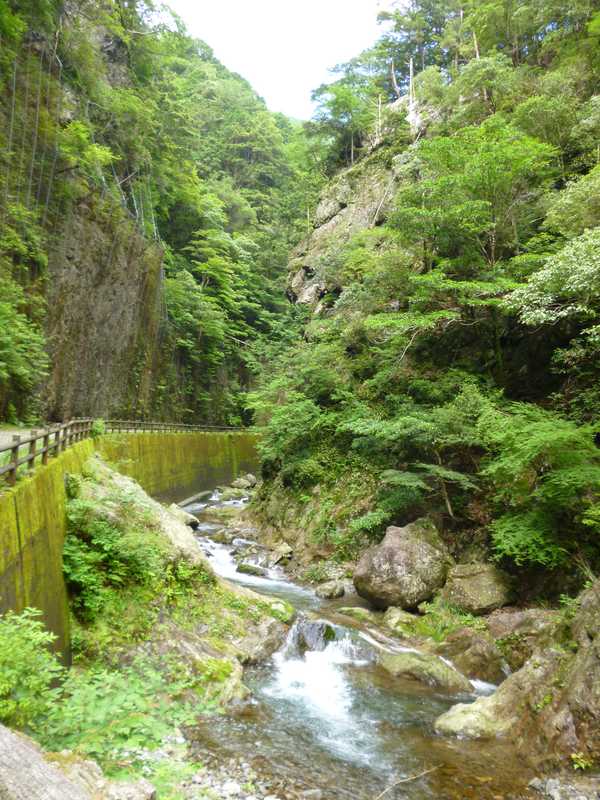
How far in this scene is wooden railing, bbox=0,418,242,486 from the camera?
605cm

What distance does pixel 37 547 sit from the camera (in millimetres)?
6359

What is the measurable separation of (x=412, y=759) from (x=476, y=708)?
1411 millimetres

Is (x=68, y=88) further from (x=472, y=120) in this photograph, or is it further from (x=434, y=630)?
(x=434, y=630)

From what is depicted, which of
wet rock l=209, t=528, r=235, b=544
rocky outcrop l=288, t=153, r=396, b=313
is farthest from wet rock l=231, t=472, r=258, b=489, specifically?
wet rock l=209, t=528, r=235, b=544

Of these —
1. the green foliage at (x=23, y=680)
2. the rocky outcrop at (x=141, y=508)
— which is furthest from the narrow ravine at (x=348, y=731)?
the green foliage at (x=23, y=680)

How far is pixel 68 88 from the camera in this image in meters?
20.7

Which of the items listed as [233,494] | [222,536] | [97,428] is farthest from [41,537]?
[233,494]

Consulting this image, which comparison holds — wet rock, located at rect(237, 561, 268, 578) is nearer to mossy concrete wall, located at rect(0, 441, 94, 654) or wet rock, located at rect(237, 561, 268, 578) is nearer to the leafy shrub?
the leafy shrub

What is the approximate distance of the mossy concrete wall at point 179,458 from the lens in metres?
17.5

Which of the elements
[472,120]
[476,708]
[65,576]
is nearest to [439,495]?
[476,708]

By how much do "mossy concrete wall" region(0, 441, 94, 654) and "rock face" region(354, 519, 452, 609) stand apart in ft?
21.8

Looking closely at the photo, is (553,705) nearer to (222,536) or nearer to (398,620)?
(398,620)

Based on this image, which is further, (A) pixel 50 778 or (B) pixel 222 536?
(B) pixel 222 536

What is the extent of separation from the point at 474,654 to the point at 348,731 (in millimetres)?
3179
